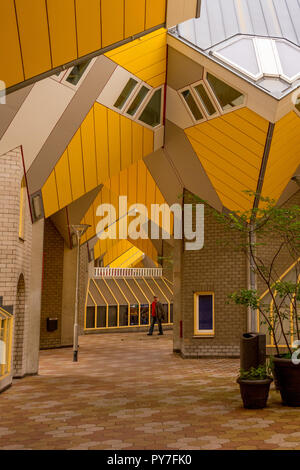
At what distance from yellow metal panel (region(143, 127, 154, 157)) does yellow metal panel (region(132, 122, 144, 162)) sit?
0.18 m

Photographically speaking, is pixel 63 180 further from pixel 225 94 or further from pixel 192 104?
pixel 225 94

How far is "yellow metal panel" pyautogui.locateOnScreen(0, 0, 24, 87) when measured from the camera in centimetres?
616

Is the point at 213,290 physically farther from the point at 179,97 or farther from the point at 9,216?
the point at 9,216

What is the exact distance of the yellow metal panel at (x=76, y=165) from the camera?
11.1m

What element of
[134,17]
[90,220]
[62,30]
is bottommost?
[90,220]

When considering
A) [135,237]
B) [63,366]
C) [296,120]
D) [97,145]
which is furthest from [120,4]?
[135,237]

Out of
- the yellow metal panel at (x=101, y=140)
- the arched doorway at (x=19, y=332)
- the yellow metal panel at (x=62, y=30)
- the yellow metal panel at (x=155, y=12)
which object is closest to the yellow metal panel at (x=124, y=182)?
the yellow metal panel at (x=101, y=140)

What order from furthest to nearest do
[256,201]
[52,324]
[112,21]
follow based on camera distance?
[52,324], [256,201], [112,21]

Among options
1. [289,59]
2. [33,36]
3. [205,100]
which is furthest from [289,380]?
[289,59]

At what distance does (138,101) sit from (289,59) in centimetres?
438

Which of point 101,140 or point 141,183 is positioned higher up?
point 141,183

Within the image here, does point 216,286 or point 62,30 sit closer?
point 62,30

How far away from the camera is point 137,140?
13.5 meters

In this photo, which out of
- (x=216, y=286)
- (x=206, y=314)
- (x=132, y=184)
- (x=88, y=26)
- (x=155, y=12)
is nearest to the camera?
(x=88, y=26)
